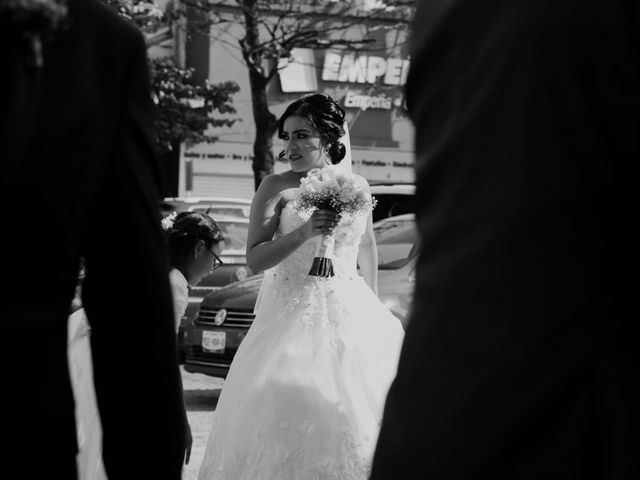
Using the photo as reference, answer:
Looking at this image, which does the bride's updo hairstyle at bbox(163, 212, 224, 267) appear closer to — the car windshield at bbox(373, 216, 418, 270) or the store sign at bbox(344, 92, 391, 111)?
the car windshield at bbox(373, 216, 418, 270)

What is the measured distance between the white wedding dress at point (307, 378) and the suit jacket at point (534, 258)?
3372mm

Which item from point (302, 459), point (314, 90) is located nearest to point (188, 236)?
point (302, 459)

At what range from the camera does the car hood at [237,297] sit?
31.9 ft

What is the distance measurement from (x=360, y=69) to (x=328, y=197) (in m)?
28.6

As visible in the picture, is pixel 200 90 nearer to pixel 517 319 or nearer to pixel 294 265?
pixel 294 265

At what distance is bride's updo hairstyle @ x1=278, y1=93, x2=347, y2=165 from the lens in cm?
585

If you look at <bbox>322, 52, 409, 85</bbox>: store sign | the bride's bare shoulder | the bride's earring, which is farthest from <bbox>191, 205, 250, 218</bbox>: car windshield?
<bbox>322, 52, 409, 85</bbox>: store sign

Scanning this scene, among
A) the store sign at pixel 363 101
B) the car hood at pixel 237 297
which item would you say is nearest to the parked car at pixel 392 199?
the car hood at pixel 237 297

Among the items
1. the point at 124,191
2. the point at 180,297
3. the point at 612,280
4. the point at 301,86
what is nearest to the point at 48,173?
the point at 124,191

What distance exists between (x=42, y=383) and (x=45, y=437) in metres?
0.09

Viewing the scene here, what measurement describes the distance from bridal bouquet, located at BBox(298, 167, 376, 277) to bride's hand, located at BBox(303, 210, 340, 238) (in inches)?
1.2

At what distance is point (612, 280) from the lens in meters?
1.53

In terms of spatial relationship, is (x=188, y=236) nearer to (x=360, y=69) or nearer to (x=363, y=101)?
(x=363, y=101)

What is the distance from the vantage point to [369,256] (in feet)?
20.2
